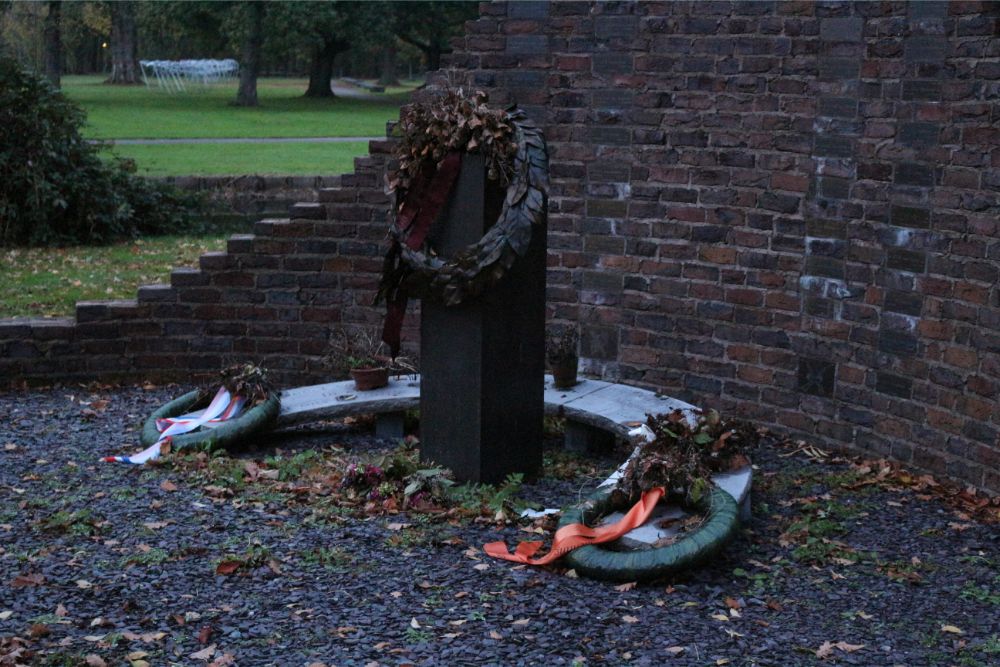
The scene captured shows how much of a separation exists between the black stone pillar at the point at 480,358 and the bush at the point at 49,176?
790cm

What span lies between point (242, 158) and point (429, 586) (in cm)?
1594

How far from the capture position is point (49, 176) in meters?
13.1

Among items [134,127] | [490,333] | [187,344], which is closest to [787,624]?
[490,333]

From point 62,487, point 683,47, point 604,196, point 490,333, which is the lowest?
point 62,487

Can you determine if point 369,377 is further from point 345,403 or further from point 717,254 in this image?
point 717,254

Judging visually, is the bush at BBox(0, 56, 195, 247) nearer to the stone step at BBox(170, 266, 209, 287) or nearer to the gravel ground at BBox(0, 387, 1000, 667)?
the stone step at BBox(170, 266, 209, 287)

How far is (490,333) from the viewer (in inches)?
249

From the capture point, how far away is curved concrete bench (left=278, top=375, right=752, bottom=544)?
7188 mm

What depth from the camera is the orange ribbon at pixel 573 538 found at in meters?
5.43

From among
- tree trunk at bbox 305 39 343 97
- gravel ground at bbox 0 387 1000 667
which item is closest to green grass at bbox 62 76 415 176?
tree trunk at bbox 305 39 343 97

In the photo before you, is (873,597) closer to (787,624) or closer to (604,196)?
(787,624)

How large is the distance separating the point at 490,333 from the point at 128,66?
150ft

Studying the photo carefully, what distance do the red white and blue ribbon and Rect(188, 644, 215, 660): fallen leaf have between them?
257 cm

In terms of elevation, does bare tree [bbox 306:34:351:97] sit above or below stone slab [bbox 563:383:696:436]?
above
